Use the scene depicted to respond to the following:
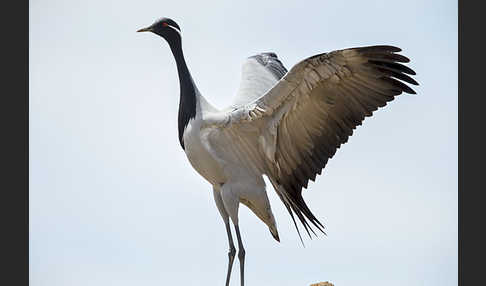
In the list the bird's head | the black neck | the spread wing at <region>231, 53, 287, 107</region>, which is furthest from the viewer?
the spread wing at <region>231, 53, 287, 107</region>

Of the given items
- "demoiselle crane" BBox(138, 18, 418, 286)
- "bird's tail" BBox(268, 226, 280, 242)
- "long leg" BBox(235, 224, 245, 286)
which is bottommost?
"long leg" BBox(235, 224, 245, 286)

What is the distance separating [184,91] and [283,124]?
2.76 ft

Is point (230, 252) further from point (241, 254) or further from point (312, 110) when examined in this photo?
point (312, 110)

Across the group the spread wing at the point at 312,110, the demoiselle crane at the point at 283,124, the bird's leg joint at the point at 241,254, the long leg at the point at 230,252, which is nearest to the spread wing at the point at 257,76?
the demoiselle crane at the point at 283,124

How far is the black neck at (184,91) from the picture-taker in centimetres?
634

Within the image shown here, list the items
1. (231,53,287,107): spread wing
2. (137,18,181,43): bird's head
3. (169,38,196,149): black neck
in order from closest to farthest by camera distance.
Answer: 1. (169,38,196,149): black neck
2. (137,18,181,43): bird's head
3. (231,53,287,107): spread wing

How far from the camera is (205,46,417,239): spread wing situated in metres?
5.84

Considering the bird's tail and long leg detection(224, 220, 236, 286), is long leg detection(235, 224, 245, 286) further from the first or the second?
the bird's tail

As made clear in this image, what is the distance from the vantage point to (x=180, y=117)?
21.0 feet

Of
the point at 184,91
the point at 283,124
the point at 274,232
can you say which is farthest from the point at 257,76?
the point at 274,232

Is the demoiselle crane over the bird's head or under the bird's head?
under

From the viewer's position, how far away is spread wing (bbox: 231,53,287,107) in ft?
22.9

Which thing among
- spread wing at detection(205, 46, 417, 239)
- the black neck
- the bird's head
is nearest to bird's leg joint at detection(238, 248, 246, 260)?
spread wing at detection(205, 46, 417, 239)

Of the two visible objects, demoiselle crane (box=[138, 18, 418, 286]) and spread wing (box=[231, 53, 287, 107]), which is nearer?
demoiselle crane (box=[138, 18, 418, 286])
